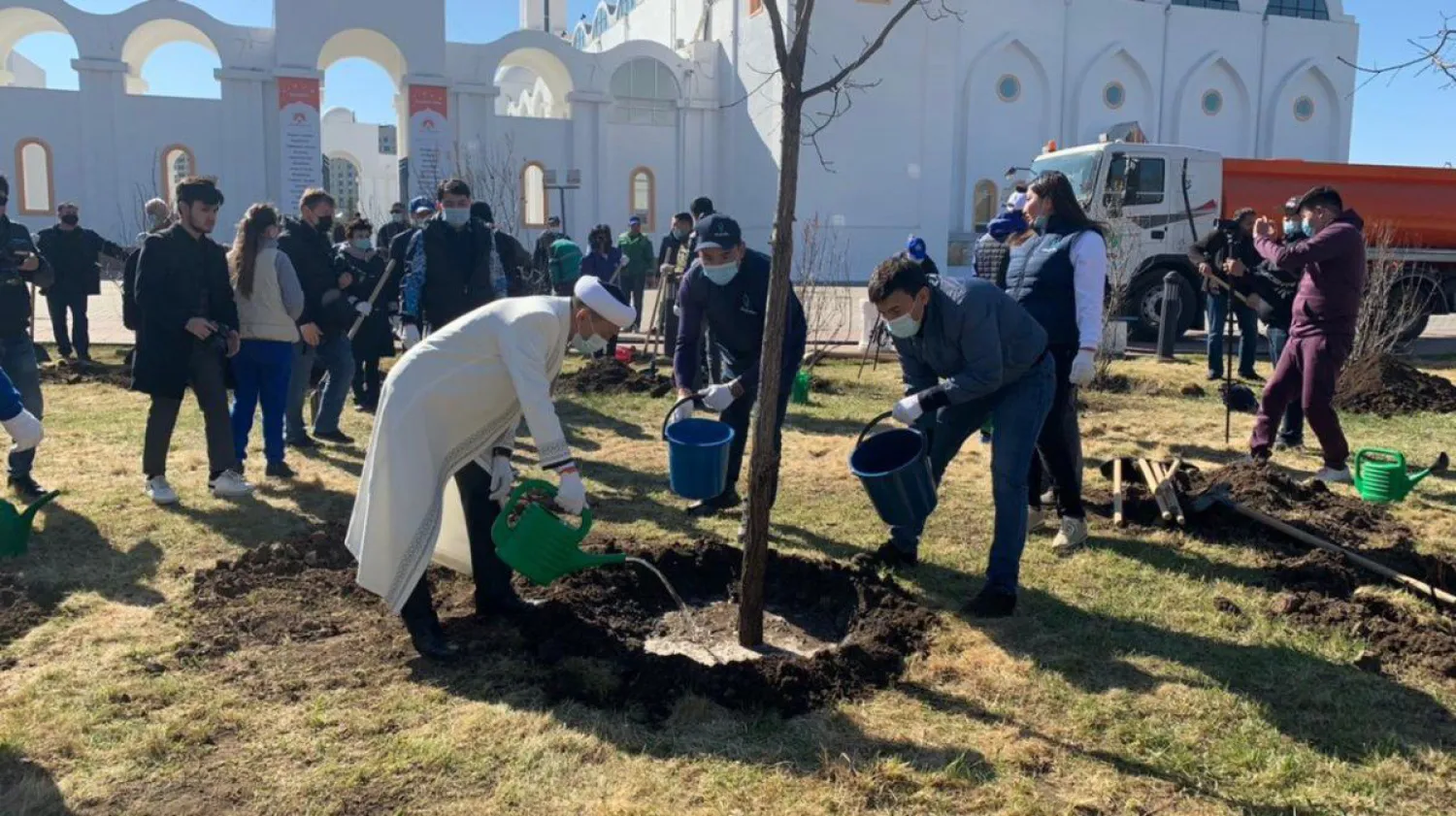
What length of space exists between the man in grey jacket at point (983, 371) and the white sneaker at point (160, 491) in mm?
4185

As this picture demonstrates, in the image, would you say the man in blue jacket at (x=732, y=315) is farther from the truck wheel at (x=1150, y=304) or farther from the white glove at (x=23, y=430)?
the truck wheel at (x=1150, y=304)

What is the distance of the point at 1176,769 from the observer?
3.12m

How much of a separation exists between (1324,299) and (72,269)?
38.9 feet

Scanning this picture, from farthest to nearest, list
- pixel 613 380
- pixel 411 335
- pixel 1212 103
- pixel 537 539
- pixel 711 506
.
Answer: pixel 1212 103
pixel 613 380
pixel 411 335
pixel 711 506
pixel 537 539

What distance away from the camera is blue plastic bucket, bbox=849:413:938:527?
4.21 metres

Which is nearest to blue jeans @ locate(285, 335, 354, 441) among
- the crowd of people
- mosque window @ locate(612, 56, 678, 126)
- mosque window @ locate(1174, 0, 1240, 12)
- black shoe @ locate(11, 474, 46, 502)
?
the crowd of people

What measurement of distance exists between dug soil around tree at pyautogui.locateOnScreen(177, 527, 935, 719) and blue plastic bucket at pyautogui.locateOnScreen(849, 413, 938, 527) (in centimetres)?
39

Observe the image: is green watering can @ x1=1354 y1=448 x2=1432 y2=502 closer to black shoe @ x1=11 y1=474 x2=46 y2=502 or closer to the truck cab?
black shoe @ x1=11 y1=474 x2=46 y2=502

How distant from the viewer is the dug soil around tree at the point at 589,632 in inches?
142

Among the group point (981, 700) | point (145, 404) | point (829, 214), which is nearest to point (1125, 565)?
point (981, 700)

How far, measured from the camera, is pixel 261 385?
21.4 feet

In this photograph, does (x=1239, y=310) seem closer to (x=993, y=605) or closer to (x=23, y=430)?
(x=993, y=605)

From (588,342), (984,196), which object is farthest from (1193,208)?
(984,196)

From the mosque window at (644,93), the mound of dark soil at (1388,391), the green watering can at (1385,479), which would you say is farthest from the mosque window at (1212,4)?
the green watering can at (1385,479)
